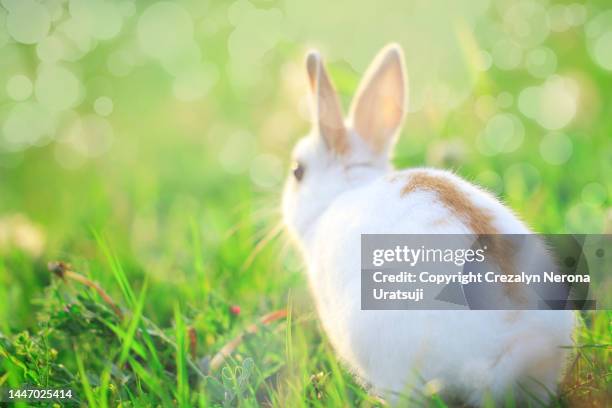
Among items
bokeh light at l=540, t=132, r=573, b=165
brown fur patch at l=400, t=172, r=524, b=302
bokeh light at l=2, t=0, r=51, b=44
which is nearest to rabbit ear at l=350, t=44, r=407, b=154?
brown fur patch at l=400, t=172, r=524, b=302

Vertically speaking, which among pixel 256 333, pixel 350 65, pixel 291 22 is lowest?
pixel 256 333

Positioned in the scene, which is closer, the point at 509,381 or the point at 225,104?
the point at 509,381

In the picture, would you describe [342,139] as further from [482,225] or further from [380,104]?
[482,225]

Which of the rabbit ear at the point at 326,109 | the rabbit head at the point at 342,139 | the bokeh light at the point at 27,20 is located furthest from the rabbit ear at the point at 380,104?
the bokeh light at the point at 27,20

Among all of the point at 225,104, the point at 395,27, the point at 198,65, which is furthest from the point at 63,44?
the point at 395,27

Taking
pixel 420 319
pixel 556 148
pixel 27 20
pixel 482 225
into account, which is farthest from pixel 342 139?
pixel 27 20

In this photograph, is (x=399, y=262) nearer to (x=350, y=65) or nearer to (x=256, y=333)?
(x=256, y=333)
